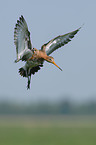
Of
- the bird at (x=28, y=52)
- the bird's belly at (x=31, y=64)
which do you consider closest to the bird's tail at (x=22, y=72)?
the bird at (x=28, y=52)

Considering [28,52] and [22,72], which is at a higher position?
[28,52]

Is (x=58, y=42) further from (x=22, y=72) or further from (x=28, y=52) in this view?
(x=28, y=52)

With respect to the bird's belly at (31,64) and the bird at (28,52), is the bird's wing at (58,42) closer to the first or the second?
the bird at (28,52)

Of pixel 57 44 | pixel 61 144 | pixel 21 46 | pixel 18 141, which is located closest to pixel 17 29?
pixel 21 46

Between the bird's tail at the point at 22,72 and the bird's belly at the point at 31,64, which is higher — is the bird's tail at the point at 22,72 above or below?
below

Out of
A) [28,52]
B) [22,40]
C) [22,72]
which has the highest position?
[22,40]

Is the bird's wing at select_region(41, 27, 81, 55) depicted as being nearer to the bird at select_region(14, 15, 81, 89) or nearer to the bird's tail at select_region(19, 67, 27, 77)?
the bird at select_region(14, 15, 81, 89)

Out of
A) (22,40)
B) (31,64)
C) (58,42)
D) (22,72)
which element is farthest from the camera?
(58,42)

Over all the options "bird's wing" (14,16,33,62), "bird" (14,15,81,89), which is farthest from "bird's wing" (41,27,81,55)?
"bird's wing" (14,16,33,62)

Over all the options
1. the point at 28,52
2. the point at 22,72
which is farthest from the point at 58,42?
the point at 28,52

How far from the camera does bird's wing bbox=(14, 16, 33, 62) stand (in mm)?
12641

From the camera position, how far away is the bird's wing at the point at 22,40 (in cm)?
1264

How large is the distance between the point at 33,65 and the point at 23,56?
12.7 inches

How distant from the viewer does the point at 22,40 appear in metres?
12.8
